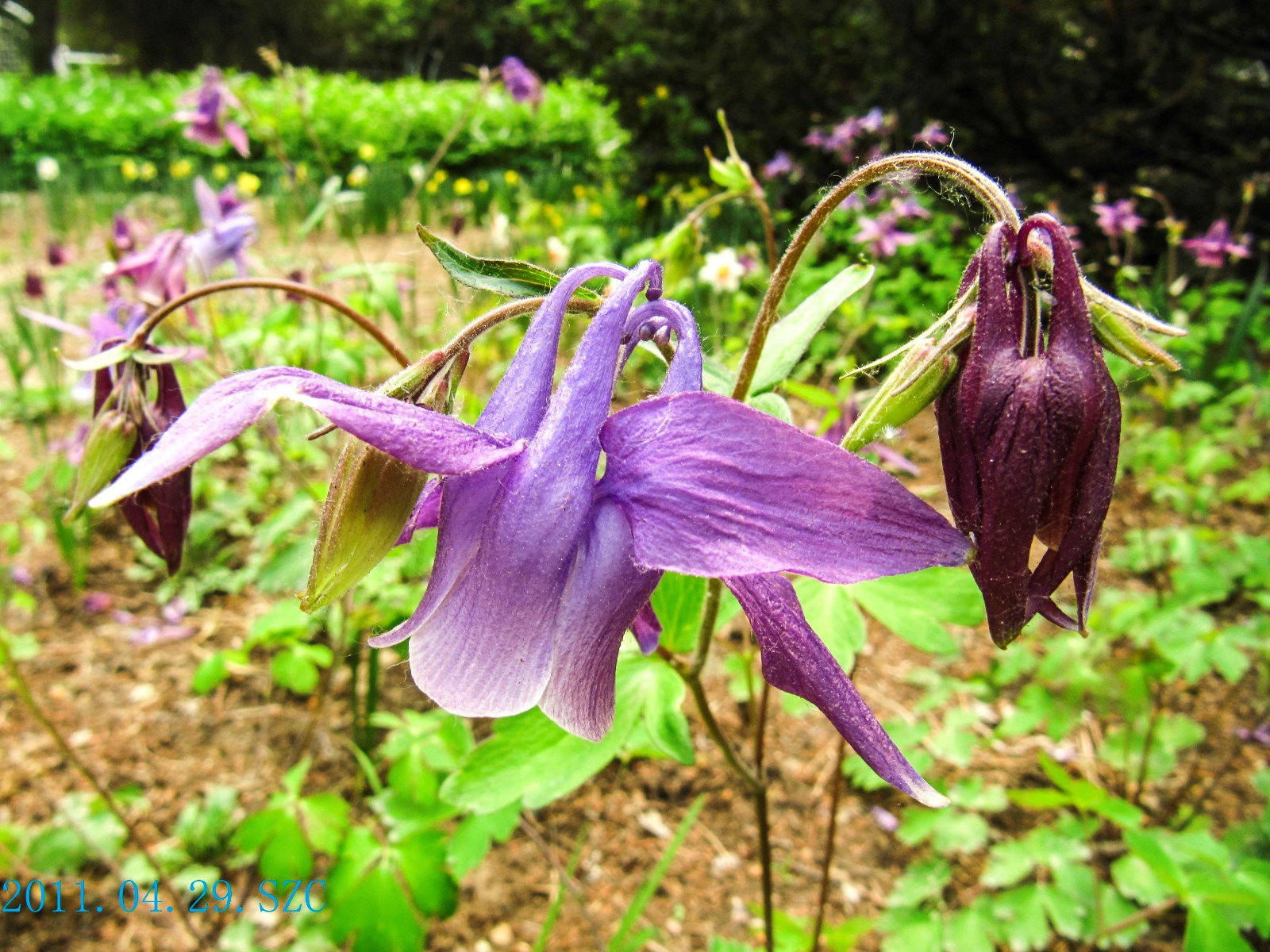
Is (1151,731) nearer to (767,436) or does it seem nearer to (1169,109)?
(767,436)

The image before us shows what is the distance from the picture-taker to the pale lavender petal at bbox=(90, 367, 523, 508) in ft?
1.27

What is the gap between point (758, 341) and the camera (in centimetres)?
75

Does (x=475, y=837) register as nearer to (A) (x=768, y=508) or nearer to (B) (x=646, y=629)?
(B) (x=646, y=629)

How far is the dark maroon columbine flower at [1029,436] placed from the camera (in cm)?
45

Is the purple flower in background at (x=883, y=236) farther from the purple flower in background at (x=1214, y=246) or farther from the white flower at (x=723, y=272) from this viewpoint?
the purple flower in background at (x=1214, y=246)

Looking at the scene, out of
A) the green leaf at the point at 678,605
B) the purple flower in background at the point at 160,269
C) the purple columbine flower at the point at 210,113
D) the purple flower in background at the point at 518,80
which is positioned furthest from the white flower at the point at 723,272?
the green leaf at the point at 678,605

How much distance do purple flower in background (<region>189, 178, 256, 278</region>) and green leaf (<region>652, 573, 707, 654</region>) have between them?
176 cm

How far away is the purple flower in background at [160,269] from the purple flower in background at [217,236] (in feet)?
1.34

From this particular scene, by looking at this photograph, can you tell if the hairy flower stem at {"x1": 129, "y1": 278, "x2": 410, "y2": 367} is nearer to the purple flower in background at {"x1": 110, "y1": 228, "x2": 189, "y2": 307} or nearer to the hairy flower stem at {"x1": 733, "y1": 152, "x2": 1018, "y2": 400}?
the hairy flower stem at {"x1": 733, "y1": 152, "x2": 1018, "y2": 400}

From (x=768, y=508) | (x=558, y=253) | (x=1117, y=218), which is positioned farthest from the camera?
(x=558, y=253)

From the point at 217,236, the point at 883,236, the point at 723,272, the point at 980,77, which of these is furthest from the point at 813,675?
the point at 980,77

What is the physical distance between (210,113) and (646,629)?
3.09 metres

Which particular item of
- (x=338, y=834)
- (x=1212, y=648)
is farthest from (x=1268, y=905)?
(x=338, y=834)

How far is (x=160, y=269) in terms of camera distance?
5.18 ft
